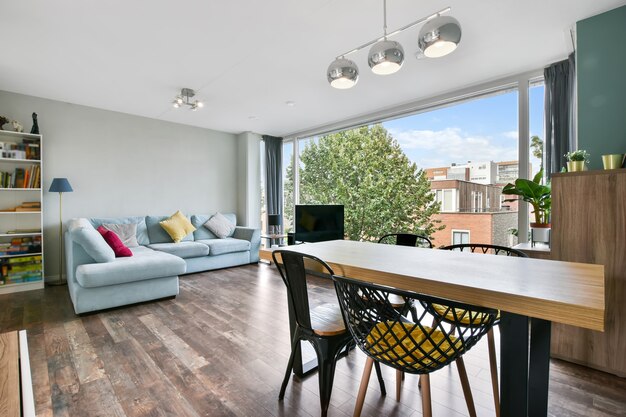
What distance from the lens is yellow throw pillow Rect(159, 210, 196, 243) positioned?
5215 millimetres

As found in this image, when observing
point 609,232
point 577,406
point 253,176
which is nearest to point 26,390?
point 577,406

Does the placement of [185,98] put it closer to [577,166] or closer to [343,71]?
[343,71]

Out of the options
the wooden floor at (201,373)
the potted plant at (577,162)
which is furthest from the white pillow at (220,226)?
the potted plant at (577,162)

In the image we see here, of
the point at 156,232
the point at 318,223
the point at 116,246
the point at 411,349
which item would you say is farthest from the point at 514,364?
the point at 156,232

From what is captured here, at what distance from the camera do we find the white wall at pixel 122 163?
448 centimetres

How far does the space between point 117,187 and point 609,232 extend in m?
6.04

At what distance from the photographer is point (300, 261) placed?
158 centimetres

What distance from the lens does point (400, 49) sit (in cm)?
187

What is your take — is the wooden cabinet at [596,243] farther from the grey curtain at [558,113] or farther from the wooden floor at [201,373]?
the grey curtain at [558,113]

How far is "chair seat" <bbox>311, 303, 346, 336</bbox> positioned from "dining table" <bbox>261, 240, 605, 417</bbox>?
0.37 m

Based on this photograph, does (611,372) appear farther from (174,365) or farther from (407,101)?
(407,101)

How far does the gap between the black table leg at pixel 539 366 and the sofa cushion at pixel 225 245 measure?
4720 millimetres

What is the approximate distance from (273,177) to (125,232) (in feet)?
9.68

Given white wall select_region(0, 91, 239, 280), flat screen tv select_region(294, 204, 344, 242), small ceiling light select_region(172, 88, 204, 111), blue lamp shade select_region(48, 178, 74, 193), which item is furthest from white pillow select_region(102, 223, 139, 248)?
flat screen tv select_region(294, 204, 344, 242)
